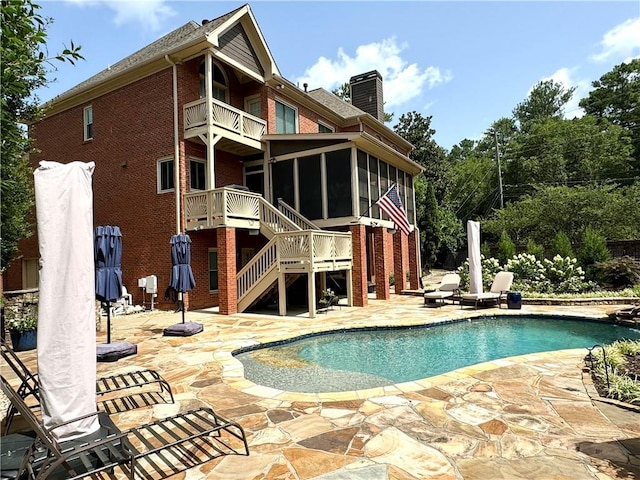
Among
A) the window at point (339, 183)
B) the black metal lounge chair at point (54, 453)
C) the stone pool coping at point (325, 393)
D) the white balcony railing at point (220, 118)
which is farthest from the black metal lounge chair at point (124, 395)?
the window at point (339, 183)

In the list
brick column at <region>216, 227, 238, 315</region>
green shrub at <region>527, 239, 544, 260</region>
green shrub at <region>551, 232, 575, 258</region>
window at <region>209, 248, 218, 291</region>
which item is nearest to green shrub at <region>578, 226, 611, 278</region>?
green shrub at <region>551, 232, 575, 258</region>

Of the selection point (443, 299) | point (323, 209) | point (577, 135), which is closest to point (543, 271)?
point (443, 299)

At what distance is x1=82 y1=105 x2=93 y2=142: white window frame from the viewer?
17.0 metres

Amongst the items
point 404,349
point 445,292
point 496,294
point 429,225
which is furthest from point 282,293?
point 429,225

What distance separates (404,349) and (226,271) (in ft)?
22.3

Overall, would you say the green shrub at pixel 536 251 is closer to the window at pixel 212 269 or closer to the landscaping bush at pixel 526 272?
the landscaping bush at pixel 526 272

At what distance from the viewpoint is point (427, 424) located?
13.6 feet

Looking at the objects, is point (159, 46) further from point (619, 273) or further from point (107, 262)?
point (619, 273)

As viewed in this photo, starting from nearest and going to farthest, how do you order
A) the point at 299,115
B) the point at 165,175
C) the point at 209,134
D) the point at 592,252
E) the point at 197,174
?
the point at 209,134, the point at 165,175, the point at 197,174, the point at 592,252, the point at 299,115

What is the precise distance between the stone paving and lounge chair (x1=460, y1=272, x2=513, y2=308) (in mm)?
6457

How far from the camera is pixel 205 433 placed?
A: 3461 mm

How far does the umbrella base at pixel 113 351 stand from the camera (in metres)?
7.20

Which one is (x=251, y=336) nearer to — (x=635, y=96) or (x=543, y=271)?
(x=543, y=271)

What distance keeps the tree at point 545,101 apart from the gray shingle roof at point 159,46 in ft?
147
